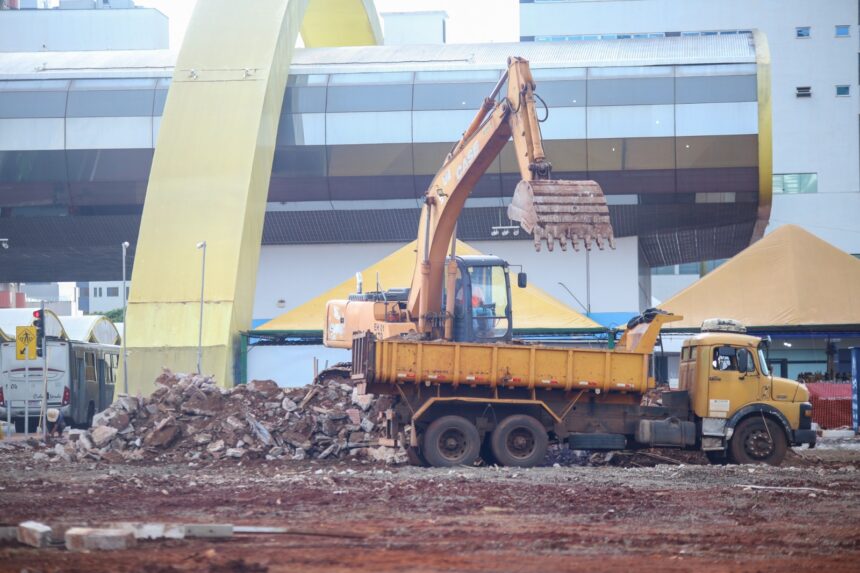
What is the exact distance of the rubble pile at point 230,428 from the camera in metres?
21.9

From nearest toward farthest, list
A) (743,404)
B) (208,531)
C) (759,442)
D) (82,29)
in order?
(208,531)
(743,404)
(759,442)
(82,29)

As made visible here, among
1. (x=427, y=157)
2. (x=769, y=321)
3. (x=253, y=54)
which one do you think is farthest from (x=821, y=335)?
(x=253, y=54)

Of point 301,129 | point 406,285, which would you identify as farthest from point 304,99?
point 406,285

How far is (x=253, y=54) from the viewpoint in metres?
39.1

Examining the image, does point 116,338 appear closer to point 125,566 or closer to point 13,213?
point 13,213

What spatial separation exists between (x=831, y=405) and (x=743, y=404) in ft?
41.5

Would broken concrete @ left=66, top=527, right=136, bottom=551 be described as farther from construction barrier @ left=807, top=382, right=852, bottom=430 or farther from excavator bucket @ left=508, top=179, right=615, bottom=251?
construction barrier @ left=807, top=382, right=852, bottom=430

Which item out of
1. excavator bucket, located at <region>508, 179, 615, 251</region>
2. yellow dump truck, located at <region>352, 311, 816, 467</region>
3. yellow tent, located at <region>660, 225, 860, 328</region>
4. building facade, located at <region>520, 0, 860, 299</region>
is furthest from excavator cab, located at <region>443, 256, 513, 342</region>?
building facade, located at <region>520, 0, 860, 299</region>

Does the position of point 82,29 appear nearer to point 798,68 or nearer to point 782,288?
point 798,68

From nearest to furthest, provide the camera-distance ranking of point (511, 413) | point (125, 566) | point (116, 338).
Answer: point (125, 566) → point (511, 413) → point (116, 338)

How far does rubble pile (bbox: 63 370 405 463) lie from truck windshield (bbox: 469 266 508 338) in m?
2.43

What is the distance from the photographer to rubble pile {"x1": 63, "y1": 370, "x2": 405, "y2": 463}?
71.7 feet

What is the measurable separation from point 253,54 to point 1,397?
1302 centimetres

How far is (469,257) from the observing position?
74.7 feet
